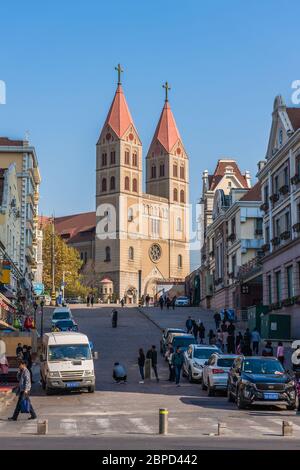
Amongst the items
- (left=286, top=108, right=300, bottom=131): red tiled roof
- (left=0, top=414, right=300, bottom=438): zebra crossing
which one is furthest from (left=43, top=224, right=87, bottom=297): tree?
(left=0, top=414, right=300, bottom=438): zebra crossing

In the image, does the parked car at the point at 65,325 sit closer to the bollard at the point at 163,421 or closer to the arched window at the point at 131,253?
the bollard at the point at 163,421

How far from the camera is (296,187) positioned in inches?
1895

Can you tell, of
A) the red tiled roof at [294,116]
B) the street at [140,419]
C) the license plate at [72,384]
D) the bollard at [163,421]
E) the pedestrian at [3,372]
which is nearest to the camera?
the street at [140,419]

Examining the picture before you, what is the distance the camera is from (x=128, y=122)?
509ft

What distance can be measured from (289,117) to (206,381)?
87.3 ft

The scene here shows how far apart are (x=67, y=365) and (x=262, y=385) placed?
8.52 metres

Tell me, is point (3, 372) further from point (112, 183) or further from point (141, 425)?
point (112, 183)

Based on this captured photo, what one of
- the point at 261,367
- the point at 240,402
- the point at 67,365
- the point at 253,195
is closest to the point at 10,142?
the point at 253,195

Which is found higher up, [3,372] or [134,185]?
[134,185]

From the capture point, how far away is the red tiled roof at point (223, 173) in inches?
3937

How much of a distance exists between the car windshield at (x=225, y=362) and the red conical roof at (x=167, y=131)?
460 ft

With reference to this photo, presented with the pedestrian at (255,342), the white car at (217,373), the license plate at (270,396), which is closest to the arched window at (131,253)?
the pedestrian at (255,342)

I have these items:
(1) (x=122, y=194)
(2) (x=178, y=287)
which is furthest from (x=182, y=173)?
(2) (x=178, y=287)

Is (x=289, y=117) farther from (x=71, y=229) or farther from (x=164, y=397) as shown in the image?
(x=71, y=229)
